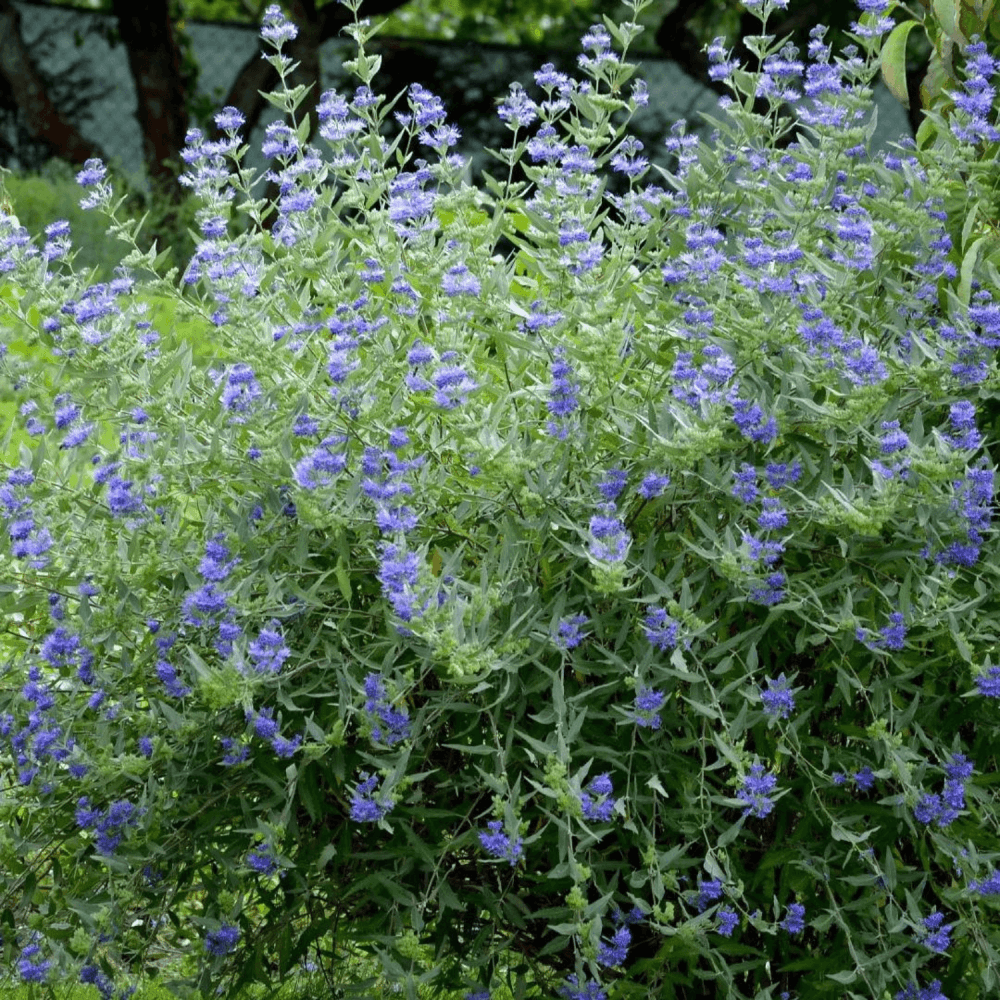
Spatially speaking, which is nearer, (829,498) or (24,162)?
(829,498)

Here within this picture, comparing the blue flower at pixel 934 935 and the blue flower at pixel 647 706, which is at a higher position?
the blue flower at pixel 647 706

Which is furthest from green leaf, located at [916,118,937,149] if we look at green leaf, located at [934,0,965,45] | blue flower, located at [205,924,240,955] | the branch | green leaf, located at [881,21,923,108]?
the branch

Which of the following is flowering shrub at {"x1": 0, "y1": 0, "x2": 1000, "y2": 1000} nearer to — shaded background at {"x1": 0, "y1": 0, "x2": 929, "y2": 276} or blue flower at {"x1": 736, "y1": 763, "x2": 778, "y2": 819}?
blue flower at {"x1": 736, "y1": 763, "x2": 778, "y2": 819}

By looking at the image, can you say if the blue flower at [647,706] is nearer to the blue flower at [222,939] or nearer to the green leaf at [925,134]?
the blue flower at [222,939]

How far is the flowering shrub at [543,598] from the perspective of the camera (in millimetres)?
2482

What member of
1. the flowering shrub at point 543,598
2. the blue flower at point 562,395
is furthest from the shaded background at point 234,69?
the blue flower at point 562,395

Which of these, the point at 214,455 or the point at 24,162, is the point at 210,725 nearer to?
the point at 214,455

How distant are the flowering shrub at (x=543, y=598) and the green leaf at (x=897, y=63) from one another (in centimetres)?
36

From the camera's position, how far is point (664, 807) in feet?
8.55

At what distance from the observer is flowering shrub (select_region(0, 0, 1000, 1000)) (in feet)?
8.14

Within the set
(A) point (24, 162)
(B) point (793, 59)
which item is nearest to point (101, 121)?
(A) point (24, 162)

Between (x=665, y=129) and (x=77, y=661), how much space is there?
12938mm

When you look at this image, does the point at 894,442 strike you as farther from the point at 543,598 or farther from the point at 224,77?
the point at 224,77

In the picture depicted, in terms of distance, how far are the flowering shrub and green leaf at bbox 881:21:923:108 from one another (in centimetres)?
36
